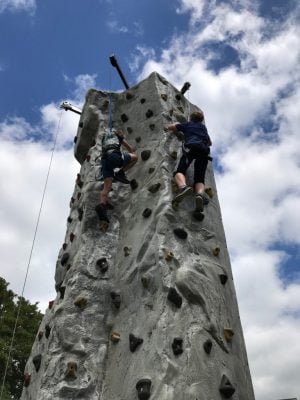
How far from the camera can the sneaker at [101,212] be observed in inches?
225

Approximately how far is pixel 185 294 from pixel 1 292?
12.6 metres

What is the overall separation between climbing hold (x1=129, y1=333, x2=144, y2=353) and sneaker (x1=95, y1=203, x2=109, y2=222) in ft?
6.51

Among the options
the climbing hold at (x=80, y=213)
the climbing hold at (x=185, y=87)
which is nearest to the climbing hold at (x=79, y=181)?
the climbing hold at (x=80, y=213)

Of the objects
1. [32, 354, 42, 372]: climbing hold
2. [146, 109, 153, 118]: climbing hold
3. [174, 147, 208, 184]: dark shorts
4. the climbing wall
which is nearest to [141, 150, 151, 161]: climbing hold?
the climbing wall

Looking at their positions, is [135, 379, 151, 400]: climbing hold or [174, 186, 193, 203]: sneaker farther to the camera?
[174, 186, 193, 203]: sneaker

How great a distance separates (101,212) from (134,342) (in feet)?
6.86

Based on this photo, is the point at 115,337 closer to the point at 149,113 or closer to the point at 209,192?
the point at 209,192

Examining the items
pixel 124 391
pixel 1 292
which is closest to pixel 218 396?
pixel 124 391

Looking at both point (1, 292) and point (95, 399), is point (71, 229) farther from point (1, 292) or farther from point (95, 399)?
point (1, 292)

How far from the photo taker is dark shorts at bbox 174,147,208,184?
545 cm

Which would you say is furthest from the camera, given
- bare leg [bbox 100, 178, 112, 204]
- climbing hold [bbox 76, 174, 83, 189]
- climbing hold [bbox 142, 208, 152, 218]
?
climbing hold [bbox 76, 174, 83, 189]

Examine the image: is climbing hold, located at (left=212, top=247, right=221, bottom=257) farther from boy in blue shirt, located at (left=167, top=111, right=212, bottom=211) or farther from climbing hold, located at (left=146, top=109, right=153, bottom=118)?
climbing hold, located at (left=146, top=109, right=153, bottom=118)

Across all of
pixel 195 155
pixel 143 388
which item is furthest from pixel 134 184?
pixel 143 388

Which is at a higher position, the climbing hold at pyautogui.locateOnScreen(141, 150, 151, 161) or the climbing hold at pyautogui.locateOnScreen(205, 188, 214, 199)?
the climbing hold at pyautogui.locateOnScreen(141, 150, 151, 161)
